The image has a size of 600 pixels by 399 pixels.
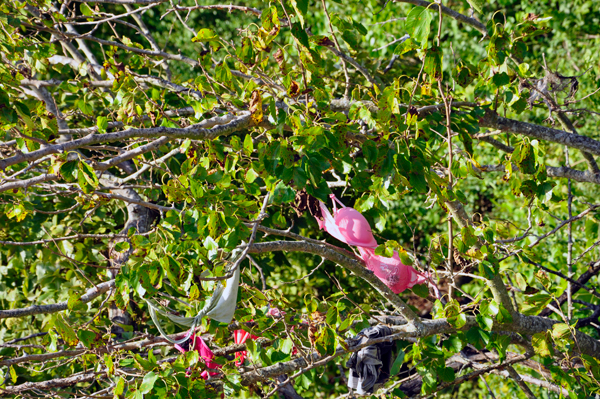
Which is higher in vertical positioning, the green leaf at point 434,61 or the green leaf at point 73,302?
the green leaf at point 434,61

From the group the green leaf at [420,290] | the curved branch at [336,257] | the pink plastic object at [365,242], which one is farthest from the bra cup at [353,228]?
Answer: the green leaf at [420,290]

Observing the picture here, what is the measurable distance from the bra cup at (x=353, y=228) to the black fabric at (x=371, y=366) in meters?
0.34

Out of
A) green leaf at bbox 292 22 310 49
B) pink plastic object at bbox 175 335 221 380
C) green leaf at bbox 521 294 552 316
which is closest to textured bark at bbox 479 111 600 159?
green leaf at bbox 521 294 552 316

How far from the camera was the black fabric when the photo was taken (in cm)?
213

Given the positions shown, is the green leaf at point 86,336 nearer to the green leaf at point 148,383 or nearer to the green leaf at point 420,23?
the green leaf at point 148,383

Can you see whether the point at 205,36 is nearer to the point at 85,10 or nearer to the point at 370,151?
the point at 370,151

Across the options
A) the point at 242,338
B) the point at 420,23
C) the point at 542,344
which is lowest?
the point at 242,338

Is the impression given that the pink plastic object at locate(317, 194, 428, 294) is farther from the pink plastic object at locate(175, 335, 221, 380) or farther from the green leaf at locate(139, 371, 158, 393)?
the green leaf at locate(139, 371, 158, 393)

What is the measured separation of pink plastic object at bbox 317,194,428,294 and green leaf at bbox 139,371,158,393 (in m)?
0.80

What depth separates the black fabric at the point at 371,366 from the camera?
2.13 metres

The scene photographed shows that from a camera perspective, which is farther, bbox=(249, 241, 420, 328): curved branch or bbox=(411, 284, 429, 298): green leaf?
bbox=(411, 284, 429, 298): green leaf

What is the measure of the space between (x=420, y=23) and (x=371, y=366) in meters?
1.36

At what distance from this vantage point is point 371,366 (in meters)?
2.16

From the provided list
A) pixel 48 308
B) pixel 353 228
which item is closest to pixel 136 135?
pixel 353 228
